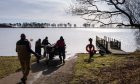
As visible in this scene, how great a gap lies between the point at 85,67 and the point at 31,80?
5.97 metres

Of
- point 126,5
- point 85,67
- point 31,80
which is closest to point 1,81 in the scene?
point 31,80

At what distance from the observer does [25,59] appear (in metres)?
16.2

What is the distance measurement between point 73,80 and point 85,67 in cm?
540

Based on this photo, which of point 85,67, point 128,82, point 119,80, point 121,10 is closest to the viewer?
point 128,82

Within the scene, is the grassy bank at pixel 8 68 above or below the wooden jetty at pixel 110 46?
above

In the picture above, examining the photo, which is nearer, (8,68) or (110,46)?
(8,68)

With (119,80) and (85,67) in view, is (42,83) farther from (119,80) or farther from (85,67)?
(85,67)

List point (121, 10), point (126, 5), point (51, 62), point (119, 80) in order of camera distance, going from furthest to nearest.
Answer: point (126, 5) → point (121, 10) → point (51, 62) → point (119, 80)

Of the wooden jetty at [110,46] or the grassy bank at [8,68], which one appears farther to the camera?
the wooden jetty at [110,46]

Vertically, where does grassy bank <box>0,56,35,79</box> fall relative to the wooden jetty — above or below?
above

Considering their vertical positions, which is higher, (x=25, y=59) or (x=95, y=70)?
(x=25, y=59)

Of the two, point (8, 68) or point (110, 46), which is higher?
point (8, 68)

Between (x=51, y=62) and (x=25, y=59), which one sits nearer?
(x=25, y=59)

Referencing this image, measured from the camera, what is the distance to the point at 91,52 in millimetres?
29703
